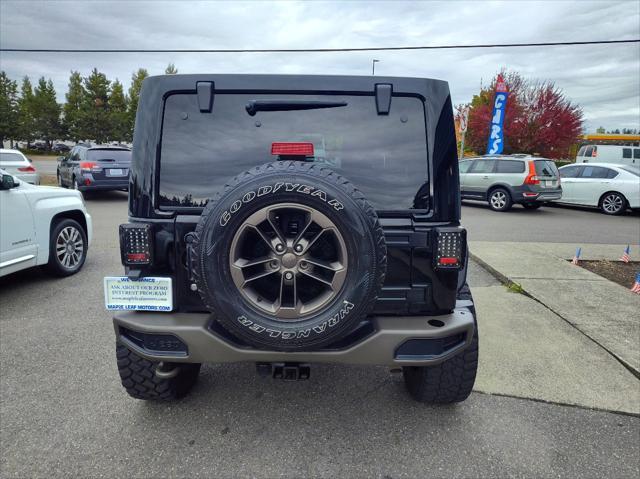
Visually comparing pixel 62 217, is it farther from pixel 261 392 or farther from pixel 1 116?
pixel 1 116

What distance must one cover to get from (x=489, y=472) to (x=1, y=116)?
61937mm

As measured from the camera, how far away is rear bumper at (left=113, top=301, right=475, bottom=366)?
2.04 meters

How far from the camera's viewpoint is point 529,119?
29.0 metres

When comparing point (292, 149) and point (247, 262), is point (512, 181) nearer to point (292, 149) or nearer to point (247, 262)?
point (292, 149)

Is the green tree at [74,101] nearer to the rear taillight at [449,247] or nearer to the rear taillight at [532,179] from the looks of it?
the rear taillight at [532,179]

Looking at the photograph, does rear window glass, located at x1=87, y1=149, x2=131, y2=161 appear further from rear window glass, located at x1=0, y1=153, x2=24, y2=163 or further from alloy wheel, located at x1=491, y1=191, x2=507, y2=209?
alloy wheel, located at x1=491, y1=191, x2=507, y2=209

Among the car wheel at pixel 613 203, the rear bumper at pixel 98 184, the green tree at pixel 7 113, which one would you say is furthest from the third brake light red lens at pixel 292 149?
the green tree at pixel 7 113

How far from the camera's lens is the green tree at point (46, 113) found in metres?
54.2

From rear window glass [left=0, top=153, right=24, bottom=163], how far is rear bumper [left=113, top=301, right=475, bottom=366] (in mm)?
14113

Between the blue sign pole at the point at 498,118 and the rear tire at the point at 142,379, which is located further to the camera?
the blue sign pole at the point at 498,118

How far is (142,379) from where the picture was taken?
2.49 metres

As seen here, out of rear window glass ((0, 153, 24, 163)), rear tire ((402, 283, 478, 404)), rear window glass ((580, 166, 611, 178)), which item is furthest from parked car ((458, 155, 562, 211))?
rear window glass ((0, 153, 24, 163))

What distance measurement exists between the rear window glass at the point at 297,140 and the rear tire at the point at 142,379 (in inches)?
38.2

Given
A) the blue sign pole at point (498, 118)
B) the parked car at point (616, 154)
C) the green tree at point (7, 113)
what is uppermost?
the green tree at point (7, 113)
